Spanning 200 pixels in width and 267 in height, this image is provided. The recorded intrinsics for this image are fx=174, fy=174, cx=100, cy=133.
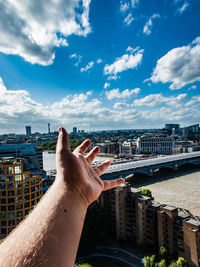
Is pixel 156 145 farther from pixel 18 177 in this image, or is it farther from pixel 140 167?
pixel 18 177

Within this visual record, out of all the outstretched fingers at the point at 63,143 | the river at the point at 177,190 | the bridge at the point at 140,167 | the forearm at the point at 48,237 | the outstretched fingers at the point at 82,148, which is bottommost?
the river at the point at 177,190

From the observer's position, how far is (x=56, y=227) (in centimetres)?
77

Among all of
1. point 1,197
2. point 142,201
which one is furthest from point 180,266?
point 1,197

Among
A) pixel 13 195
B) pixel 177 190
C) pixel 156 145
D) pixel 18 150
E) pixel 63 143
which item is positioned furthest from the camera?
pixel 156 145

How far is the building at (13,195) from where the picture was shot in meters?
8.67

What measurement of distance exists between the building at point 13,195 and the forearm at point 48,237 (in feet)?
29.3

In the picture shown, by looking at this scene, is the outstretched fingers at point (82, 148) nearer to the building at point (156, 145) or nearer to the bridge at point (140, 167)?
the bridge at point (140, 167)

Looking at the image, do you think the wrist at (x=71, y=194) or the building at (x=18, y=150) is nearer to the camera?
the wrist at (x=71, y=194)

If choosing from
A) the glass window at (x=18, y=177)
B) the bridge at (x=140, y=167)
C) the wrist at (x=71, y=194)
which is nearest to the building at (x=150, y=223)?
the glass window at (x=18, y=177)

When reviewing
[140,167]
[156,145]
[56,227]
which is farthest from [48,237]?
[156,145]

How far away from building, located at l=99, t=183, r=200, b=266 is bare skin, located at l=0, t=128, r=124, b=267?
6877 millimetres

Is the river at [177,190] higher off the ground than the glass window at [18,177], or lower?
lower

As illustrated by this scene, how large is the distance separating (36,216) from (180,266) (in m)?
7.05

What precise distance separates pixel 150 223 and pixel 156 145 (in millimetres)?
34614
